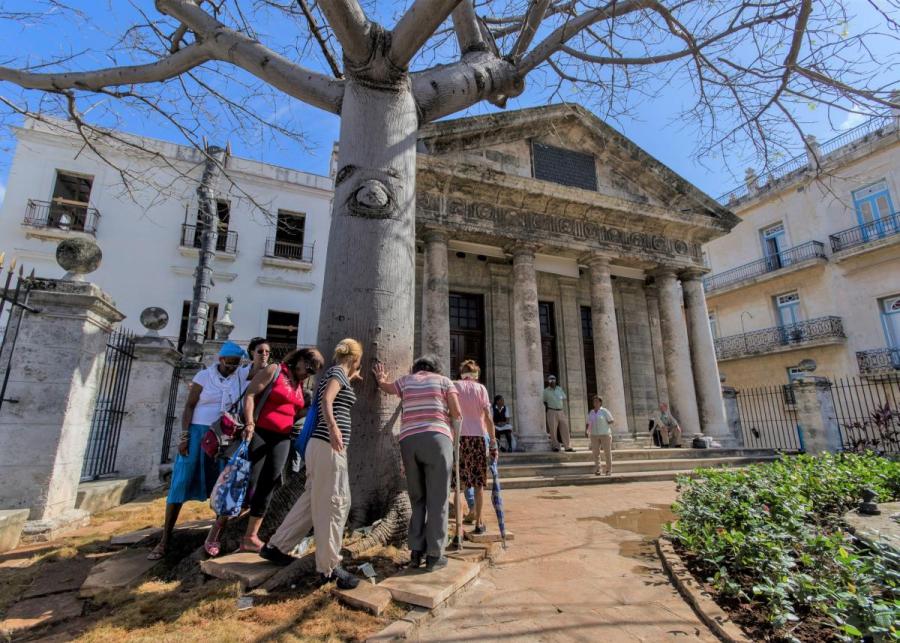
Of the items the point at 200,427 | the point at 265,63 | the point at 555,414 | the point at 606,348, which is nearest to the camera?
the point at 200,427

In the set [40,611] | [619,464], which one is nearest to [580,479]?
[619,464]

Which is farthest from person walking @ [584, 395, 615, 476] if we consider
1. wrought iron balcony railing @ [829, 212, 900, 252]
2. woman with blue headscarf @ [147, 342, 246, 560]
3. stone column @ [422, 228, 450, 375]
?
wrought iron balcony railing @ [829, 212, 900, 252]

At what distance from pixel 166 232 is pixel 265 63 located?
14415mm

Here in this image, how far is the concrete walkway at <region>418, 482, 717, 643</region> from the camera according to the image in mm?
2396

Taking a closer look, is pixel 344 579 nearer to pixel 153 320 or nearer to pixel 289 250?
pixel 153 320

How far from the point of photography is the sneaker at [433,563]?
292 centimetres

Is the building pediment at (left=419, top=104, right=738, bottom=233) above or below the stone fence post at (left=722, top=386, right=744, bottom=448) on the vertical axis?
above

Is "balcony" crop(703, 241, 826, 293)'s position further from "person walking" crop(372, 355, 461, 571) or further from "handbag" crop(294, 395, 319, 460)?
"handbag" crop(294, 395, 319, 460)

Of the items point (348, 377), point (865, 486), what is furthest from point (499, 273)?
point (348, 377)

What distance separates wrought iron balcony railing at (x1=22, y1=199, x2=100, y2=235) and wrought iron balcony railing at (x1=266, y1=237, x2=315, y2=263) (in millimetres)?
5517

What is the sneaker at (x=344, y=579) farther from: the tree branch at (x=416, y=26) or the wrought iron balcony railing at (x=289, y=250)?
the wrought iron balcony railing at (x=289, y=250)

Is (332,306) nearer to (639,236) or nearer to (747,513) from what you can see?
(747,513)

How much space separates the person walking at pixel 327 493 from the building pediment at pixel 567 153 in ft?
27.9

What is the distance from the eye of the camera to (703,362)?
39.7 ft
